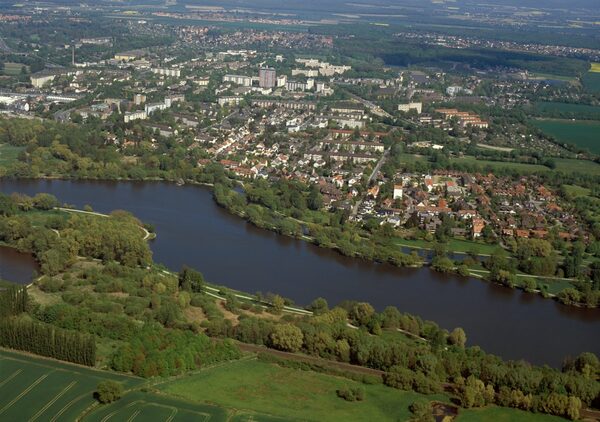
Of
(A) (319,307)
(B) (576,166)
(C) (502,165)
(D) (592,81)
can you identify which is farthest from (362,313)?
(D) (592,81)

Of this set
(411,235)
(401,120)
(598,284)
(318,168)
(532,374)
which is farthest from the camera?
(401,120)

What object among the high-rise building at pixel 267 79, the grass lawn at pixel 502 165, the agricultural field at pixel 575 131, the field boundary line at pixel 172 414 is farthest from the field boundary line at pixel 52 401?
the high-rise building at pixel 267 79

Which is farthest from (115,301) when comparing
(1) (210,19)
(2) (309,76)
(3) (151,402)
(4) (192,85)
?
(1) (210,19)

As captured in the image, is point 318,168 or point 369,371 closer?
point 369,371

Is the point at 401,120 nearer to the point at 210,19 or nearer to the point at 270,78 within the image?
the point at 270,78

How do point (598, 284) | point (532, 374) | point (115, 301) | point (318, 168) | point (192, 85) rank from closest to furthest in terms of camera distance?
point (532, 374), point (115, 301), point (598, 284), point (318, 168), point (192, 85)

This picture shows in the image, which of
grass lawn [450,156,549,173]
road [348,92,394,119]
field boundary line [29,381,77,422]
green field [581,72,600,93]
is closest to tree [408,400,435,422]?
field boundary line [29,381,77,422]

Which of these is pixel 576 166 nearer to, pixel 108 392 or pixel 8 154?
pixel 8 154
